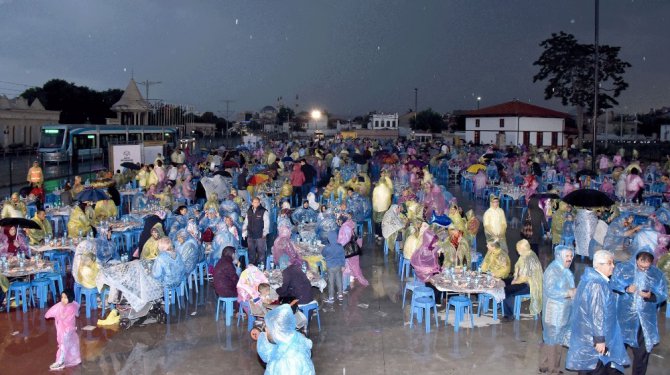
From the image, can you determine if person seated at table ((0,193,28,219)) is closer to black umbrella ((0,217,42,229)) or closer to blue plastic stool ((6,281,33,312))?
black umbrella ((0,217,42,229))

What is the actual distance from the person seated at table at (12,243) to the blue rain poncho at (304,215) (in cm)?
526

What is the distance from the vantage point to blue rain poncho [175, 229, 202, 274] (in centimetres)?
1001

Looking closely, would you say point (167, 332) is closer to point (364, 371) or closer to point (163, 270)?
point (163, 270)

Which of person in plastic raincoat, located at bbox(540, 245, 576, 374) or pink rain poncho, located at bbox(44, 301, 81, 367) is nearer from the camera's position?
person in plastic raincoat, located at bbox(540, 245, 576, 374)

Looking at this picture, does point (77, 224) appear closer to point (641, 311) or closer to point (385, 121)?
point (641, 311)

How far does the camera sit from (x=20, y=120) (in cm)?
4547

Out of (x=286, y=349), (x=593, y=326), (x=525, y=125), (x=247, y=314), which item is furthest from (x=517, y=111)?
(x=286, y=349)

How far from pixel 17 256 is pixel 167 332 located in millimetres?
3150

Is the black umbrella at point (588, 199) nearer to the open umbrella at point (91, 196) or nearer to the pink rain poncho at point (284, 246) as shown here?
the pink rain poncho at point (284, 246)

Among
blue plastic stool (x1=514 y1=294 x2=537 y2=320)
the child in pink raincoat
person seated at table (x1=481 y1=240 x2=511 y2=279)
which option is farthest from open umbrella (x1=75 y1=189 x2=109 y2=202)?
blue plastic stool (x1=514 y1=294 x2=537 y2=320)

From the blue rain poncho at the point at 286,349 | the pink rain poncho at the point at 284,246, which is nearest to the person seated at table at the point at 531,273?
the pink rain poncho at the point at 284,246

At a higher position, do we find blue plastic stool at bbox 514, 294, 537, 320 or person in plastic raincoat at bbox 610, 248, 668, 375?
person in plastic raincoat at bbox 610, 248, 668, 375

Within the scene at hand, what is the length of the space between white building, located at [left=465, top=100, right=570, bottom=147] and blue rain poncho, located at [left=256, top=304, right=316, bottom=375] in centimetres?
4771

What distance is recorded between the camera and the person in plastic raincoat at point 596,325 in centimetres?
622
